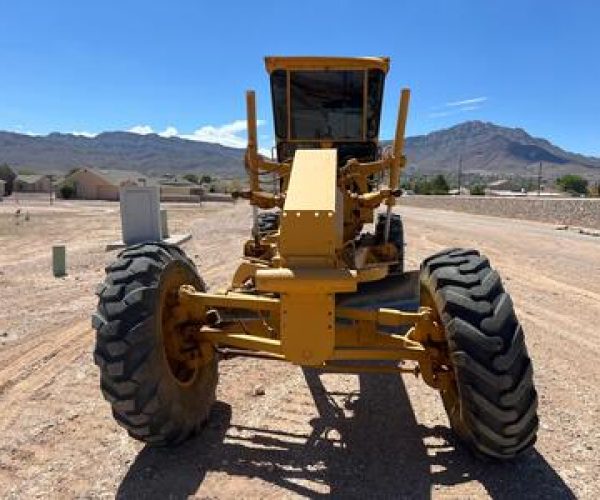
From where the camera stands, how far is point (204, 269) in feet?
45.6

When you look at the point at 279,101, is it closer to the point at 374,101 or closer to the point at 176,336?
the point at 374,101

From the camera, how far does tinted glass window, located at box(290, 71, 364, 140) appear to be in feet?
23.4

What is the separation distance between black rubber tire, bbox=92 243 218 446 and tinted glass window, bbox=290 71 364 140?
3264 millimetres

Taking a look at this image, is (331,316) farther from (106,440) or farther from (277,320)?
(106,440)

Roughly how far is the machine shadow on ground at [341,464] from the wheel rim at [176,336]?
518mm

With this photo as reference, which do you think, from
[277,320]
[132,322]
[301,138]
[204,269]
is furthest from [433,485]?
[204,269]

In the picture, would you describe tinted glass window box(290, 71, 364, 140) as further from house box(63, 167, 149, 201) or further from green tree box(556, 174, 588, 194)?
green tree box(556, 174, 588, 194)

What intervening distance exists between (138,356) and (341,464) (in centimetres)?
157

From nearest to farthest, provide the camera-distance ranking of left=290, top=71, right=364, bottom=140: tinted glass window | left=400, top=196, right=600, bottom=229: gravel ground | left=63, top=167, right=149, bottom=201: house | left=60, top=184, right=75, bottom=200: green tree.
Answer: left=290, top=71, right=364, bottom=140: tinted glass window, left=400, top=196, right=600, bottom=229: gravel ground, left=60, top=184, right=75, bottom=200: green tree, left=63, top=167, right=149, bottom=201: house

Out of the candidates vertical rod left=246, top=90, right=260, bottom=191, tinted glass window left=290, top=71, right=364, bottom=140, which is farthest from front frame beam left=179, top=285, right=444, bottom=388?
tinted glass window left=290, top=71, right=364, bottom=140

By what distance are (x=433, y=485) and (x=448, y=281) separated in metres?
1.32

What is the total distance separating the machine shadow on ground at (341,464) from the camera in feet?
13.8

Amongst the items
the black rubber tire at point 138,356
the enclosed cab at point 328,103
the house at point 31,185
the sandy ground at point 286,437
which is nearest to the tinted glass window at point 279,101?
the enclosed cab at point 328,103

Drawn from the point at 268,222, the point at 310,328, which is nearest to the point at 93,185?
the point at 268,222
